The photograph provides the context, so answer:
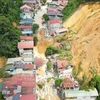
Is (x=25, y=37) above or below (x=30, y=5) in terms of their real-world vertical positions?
below

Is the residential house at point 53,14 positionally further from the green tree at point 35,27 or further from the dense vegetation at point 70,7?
the green tree at point 35,27

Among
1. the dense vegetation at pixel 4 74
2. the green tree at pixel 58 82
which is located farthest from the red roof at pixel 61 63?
the dense vegetation at pixel 4 74

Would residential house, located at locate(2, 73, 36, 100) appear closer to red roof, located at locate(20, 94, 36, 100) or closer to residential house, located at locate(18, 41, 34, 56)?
red roof, located at locate(20, 94, 36, 100)

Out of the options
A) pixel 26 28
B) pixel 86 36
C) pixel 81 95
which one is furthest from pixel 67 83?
pixel 26 28

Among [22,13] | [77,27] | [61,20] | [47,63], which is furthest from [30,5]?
[47,63]

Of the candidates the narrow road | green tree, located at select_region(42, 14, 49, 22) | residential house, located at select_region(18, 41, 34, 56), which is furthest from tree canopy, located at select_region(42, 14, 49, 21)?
residential house, located at select_region(18, 41, 34, 56)

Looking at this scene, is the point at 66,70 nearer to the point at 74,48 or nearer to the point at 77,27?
the point at 74,48

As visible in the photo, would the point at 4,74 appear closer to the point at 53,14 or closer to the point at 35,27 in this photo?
the point at 35,27
